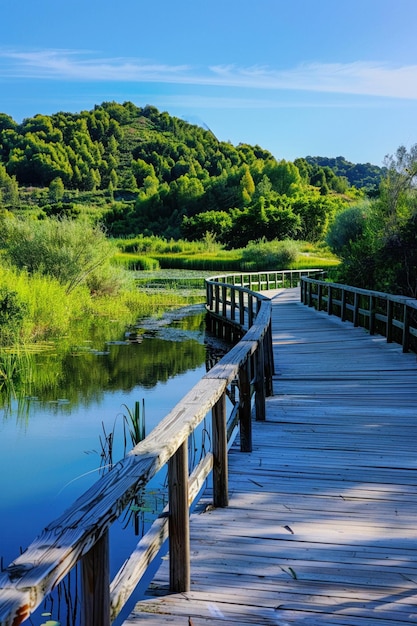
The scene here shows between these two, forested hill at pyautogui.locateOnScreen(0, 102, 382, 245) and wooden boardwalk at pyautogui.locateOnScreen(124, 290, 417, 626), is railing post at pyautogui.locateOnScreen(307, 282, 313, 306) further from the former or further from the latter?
forested hill at pyautogui.locateOnScreen(0, 102, 382, 245)

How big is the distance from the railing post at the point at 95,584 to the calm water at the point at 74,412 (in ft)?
9.20

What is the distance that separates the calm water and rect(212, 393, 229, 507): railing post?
5.05 ft

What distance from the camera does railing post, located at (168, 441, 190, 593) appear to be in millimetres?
2764

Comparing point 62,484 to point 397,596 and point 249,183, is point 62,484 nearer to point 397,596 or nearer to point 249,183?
point 397,596

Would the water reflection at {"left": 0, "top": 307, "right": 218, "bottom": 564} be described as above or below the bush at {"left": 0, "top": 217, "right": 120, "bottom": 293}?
below

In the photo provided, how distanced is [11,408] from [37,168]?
319ft

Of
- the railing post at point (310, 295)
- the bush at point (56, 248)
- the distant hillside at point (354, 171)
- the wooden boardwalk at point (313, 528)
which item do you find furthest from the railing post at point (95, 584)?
the distant hillside at point (354, 171)

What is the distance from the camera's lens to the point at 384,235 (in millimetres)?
14742

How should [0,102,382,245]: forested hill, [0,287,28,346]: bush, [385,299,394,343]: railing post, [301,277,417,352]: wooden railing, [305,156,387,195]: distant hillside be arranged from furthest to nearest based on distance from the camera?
A: [305,156,387,195]: distant hillside, [0,102,382,245]: forested hill, [0,287,28,346]: bush, [385,299,394,343]: railing post, [301,277,417,352]: wooden railing

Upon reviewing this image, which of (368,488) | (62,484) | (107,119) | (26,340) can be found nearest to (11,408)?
(62,484)

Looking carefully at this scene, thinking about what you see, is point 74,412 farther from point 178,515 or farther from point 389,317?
point 178,515

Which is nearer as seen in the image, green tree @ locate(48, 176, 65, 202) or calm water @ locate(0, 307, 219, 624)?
calm water @ locate(0, 307, 219, 624)

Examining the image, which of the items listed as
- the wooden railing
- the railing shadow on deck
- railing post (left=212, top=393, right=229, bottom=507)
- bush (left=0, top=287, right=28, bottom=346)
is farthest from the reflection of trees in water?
railing post (left=212, top=393, right=229, bottom=507)

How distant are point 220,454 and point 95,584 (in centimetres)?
195
